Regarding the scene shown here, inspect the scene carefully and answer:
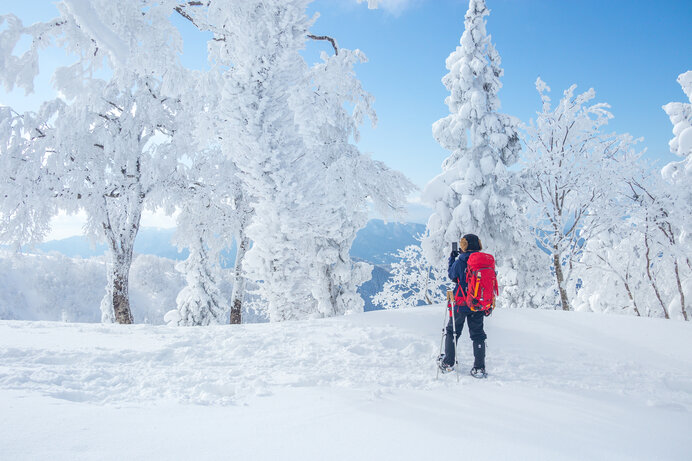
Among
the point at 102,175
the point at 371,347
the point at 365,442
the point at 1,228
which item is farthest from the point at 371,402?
the point at 1,228

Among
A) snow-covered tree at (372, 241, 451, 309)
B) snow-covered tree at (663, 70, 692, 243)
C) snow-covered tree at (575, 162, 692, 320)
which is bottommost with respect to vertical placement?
snow-covered tree at (372, 241, 451, 309)

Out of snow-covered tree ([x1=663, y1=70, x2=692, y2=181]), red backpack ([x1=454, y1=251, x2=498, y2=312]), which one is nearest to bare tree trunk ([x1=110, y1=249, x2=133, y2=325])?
red backpack ([x1=454, y1=251, x2=498, y2=312])

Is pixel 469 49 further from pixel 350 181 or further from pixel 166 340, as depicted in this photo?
pixel 166 340

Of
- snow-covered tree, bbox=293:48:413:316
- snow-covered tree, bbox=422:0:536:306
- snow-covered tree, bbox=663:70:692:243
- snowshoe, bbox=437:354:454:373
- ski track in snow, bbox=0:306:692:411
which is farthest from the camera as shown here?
snow-covered tree, bbox=422:0:536:306

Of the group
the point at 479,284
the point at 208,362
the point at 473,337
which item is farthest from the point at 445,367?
the point at 208,362

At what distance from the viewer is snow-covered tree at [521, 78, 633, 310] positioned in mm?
12969

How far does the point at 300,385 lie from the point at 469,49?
15.3 meters

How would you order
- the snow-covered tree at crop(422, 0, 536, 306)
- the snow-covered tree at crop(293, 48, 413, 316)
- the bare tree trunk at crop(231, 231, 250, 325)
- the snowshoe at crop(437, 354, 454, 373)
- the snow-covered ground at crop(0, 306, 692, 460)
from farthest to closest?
1. the snow-covered tree at crop(422, 0, 536, 306)
2. the bare tree trunk at crop(231, 231, 250, 325)
3. the snow-covered tree at crop(293, 48, 413, 316)
4. the snowshoe at crop(437, 354, 454, 373)
5. the snow-covered ground at crop(0, 306, 692, 460)

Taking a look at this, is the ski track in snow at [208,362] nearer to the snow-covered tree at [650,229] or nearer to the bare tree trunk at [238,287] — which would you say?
the bare tree trunk at [238,287]

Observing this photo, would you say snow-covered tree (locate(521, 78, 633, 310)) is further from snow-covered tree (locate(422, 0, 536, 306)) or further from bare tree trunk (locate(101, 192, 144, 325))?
bare tree trunk (locate(101, 192, 144, 325))

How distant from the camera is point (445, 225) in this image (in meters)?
14.3

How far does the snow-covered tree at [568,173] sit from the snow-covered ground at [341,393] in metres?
7.25

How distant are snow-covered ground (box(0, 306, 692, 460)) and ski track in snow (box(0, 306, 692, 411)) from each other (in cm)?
3

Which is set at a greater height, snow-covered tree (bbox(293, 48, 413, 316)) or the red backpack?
snow-covered tree (bbox(293, 48, 413, 316))
